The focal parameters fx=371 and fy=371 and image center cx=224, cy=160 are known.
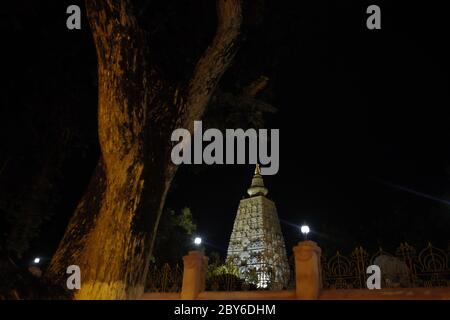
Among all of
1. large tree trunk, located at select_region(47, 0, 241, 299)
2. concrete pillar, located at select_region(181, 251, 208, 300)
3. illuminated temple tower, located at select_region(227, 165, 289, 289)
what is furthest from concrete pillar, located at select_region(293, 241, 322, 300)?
illuminated temple tower, located at select_region(227, 165, 289, 289)

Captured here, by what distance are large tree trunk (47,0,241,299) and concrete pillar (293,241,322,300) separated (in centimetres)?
505

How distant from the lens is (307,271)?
826cm

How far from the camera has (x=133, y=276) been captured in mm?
3695

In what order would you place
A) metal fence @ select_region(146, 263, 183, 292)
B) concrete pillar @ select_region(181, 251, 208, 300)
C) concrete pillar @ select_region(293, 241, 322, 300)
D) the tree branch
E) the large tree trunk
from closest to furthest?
the large tree trunk, the tree branch, concrete pillar @ select_region(293, 241, 322, 300), concrete pillar @ select_region(181, 251, 208, 300), metal fence @ select_region(146, 263, 183, 292)

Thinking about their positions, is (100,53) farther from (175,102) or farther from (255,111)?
(255,111)

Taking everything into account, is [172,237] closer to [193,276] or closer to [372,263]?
[193,276]

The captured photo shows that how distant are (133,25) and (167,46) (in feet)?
13.0

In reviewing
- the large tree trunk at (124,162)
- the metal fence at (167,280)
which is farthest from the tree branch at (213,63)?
the metal fence at (167,280)

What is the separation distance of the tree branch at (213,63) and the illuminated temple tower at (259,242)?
24754 millimetres

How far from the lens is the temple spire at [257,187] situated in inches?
1421

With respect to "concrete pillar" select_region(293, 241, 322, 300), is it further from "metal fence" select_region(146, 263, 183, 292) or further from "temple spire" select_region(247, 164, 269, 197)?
"temple spire" select_region(247, 164, 269, 197)

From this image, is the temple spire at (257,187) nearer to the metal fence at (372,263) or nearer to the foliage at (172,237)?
the foliage at (172,237)

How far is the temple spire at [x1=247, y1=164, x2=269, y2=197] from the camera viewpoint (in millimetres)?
36094

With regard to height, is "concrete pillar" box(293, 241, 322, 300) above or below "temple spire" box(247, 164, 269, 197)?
below
